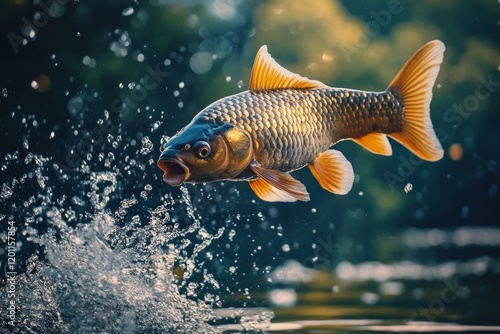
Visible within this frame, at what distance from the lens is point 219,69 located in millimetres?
5723

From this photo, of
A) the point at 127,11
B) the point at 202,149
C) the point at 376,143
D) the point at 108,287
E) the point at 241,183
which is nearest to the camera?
the point at 202,149

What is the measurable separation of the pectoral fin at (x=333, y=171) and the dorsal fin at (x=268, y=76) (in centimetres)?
18

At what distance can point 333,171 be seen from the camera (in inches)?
65.8

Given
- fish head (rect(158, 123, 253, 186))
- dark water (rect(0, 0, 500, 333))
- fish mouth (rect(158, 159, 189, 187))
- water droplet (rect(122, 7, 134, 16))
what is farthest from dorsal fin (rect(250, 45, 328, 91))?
water droplet (rect(122, 7, 134, 16))

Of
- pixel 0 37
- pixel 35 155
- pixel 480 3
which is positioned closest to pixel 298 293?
pixel 35 155

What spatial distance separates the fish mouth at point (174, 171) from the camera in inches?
57.5

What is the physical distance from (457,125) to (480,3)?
1.12 metres

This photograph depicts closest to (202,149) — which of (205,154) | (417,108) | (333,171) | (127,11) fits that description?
(205,154)

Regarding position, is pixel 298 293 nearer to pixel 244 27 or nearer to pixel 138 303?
pixel 138 303

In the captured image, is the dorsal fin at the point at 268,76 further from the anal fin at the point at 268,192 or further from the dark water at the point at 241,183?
the dark water at the point at 241,183

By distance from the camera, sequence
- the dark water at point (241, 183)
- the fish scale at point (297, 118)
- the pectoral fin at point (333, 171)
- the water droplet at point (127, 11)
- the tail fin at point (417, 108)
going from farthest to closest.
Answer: the water droplet at point (127, 11) → the dark water at point (241, 183) → the tail fin at point (417, 108) → the pectoral fin at point (333, 171) → the fish scale at point (297, 118)

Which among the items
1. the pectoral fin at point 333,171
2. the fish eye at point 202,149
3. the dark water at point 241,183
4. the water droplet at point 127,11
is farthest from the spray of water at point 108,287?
the water droplet at point 127,11

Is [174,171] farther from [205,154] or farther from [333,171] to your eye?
[333,171]

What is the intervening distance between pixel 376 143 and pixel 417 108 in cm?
15
